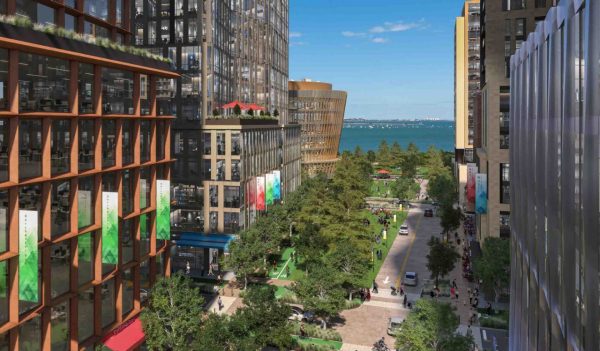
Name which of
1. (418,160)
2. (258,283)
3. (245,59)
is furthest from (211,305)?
(418,160)

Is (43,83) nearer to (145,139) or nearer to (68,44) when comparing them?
(68,44)

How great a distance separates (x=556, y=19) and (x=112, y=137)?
91.9 ft

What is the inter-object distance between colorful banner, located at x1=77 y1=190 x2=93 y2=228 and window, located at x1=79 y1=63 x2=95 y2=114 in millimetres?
5171

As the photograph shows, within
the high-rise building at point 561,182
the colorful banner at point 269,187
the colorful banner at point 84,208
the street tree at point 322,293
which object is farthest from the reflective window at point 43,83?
the colorful banner at point 269,187

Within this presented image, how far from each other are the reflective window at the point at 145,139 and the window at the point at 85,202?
23.3 feet

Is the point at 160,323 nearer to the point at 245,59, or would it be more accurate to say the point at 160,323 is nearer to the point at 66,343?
the point at 66,343

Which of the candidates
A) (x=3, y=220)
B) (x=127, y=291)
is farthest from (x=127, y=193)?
(x=3, y=220)

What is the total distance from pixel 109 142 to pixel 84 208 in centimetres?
502

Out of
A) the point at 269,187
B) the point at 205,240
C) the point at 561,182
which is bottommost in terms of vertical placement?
the point at 205,240

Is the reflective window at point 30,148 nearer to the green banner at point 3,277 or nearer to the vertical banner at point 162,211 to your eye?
the green banner at point 3,277

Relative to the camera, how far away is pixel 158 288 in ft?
124

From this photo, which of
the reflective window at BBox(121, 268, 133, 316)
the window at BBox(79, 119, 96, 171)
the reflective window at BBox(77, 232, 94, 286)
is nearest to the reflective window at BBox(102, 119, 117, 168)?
the window at BBox(79, 119, 96, 171)

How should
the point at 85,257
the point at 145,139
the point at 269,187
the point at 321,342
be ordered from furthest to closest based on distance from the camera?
the point at 269,187
the point at 321,342
the point at 145,139
the point at 85,257

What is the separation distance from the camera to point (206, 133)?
66.0 m
